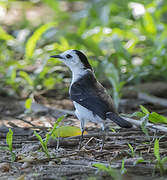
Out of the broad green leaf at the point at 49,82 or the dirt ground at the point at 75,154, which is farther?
the broad green leaf at the point at 49,82

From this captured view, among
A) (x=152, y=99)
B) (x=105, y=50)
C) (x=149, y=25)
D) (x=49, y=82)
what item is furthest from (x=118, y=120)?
(x=105, y=50)

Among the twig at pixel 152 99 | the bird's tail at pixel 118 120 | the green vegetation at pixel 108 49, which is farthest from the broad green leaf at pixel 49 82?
the bird's tail at pixel 118 120

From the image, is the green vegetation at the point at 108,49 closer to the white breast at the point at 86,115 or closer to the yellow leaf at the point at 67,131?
the yellow leaf at the point at 67,131

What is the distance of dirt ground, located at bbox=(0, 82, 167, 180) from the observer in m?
3.29

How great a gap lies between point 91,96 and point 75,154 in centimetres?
69

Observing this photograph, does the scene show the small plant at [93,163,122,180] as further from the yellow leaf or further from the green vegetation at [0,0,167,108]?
the green vegetation at [0,0,167,108]

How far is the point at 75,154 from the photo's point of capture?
380 centimetres

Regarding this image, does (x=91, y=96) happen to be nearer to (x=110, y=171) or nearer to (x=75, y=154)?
(x=75, y=154)

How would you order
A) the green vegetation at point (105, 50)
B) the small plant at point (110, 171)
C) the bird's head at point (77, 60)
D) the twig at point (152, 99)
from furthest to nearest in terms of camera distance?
the green vegetation at point (105, 50) < the twig at point (152, 99) < the bird's head at point (77, 60) < the small plant at point (110, 171)

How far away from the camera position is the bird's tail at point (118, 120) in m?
3.75

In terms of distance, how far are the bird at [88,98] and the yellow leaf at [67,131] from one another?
0.51ft

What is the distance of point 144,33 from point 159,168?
13.8 ft

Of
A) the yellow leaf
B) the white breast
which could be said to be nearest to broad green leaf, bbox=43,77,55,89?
the yellow leaf

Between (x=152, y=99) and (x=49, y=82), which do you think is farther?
(x=49, y=82)
